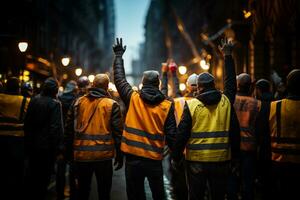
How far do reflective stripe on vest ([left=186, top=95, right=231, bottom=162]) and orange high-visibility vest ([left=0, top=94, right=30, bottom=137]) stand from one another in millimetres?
3672

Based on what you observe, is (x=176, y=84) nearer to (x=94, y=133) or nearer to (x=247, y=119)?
(x=247, y=119)

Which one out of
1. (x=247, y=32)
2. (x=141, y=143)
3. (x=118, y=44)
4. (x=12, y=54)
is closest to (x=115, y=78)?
(x=118, y=44)

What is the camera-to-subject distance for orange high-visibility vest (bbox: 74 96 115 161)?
668cm

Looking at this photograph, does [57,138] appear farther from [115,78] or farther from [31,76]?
[31,76]

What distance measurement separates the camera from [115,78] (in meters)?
6.51

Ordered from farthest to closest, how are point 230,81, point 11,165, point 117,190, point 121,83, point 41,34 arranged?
point 41,34 → point 117,190 → point 11,165 → point 121,83 → point 230,81

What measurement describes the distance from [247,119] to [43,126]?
3.56m

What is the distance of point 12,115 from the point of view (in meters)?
8.27

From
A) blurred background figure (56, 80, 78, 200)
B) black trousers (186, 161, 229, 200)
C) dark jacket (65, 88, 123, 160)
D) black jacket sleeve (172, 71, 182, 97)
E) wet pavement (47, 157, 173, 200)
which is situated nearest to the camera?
black trousers (186, 161, 229, 200)

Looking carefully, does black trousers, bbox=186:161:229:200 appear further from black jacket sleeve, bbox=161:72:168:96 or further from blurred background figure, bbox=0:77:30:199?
blurred background figure, bbox=0:77:30:199

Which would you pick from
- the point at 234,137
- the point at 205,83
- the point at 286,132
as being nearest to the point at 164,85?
the point at 205,83

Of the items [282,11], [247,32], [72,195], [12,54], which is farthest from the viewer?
[247,32]

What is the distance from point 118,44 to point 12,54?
48.4ft

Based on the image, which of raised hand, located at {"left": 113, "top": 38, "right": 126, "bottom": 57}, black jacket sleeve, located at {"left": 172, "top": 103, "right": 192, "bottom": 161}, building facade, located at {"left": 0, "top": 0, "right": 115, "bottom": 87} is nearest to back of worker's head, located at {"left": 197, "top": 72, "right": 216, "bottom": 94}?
black jacket sleeve, located at {"left": 172, "top": 103, "right": 192, "bottom": 161}
